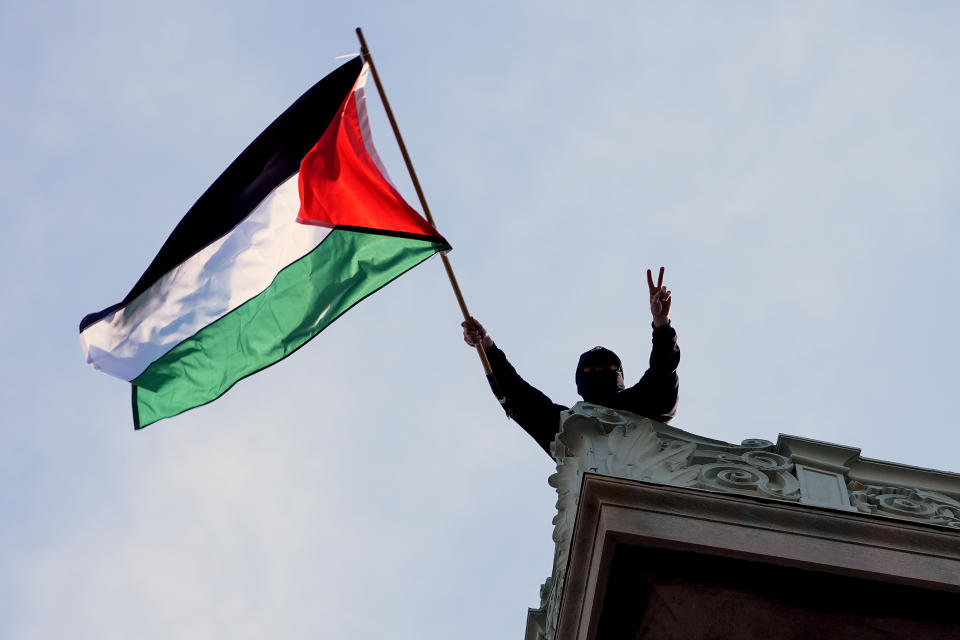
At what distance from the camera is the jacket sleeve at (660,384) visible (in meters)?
12.9

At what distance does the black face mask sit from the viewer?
13.9 metres

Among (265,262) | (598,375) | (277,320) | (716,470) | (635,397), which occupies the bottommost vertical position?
(716,470)

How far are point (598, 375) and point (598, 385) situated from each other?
0.12 metres

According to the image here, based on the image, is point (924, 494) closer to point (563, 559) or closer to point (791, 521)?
point (791, 521)

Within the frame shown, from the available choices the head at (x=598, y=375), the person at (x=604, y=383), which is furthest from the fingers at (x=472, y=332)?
the head at (x=598, y=375)

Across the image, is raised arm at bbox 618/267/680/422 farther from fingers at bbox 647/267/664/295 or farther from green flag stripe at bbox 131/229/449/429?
green flag stripe at bbox 131/229/449/429

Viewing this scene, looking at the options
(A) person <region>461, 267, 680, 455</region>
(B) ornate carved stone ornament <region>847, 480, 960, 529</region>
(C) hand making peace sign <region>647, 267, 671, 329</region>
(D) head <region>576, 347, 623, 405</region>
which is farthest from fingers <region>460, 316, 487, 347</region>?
(B) ornate carved stone ornament <region>847, 480, 960, 529</region>

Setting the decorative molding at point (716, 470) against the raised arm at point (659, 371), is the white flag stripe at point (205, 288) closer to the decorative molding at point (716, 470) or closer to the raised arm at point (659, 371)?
the raised arm at point (659, 371)

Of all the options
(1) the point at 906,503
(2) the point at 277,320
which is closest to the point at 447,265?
(2) the point at 277,320

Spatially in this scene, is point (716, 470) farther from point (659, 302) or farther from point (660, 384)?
point (659, 302)

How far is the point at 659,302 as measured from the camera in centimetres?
1303

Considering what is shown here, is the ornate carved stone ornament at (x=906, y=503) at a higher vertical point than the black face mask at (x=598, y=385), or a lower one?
lower

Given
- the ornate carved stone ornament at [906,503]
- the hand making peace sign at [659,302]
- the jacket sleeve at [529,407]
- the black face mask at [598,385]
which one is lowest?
the ornate carved stone ornament at [906,503]

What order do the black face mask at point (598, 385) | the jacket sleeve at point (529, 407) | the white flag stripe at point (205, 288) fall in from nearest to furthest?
1. the jacket sleeve at point (529, 407)
2. the black face mask at point (598, 385)
3. the white flag stripe at point (205, 288)
